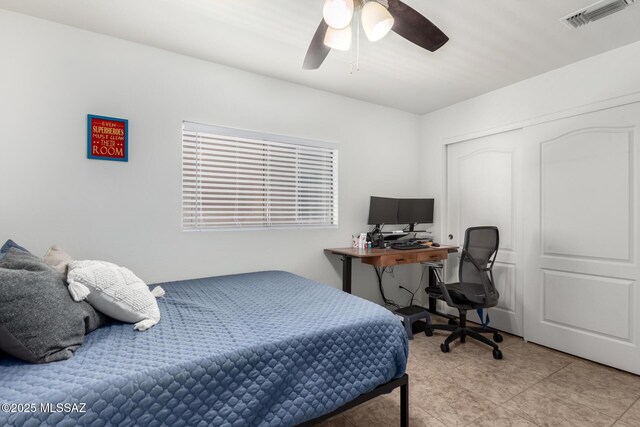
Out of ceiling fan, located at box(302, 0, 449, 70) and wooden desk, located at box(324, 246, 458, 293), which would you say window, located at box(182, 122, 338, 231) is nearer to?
wooden desk, located at box(324, 246, 458, 293)

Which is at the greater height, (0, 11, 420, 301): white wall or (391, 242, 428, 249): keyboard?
(0, 11, 420, 301): white wall

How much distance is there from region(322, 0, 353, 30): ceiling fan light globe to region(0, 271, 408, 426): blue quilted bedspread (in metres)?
1.47

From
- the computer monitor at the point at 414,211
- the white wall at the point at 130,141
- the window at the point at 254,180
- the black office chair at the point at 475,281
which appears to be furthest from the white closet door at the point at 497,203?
the white wall at the point at 130,141

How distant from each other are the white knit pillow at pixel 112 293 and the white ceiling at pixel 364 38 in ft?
5.50

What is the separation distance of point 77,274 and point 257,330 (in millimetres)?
872

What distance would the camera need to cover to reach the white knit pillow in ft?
4.72

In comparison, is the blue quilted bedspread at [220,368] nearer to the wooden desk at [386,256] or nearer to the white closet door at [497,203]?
the wooden desk at [386,256]

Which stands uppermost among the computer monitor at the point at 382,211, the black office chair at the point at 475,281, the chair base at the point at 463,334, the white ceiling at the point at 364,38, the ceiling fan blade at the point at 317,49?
the white ceiling at the point at 364,38

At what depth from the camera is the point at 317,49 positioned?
1.87 m

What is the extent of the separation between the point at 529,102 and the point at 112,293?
12.3 ft

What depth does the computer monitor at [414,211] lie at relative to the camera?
3688mm

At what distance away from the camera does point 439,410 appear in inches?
77.3

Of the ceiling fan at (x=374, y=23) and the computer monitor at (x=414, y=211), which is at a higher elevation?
the ceiling fan at (x=374, y=23)

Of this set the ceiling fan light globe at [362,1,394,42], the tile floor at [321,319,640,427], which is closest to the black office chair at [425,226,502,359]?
the tile floor at [321,319,640,427]
